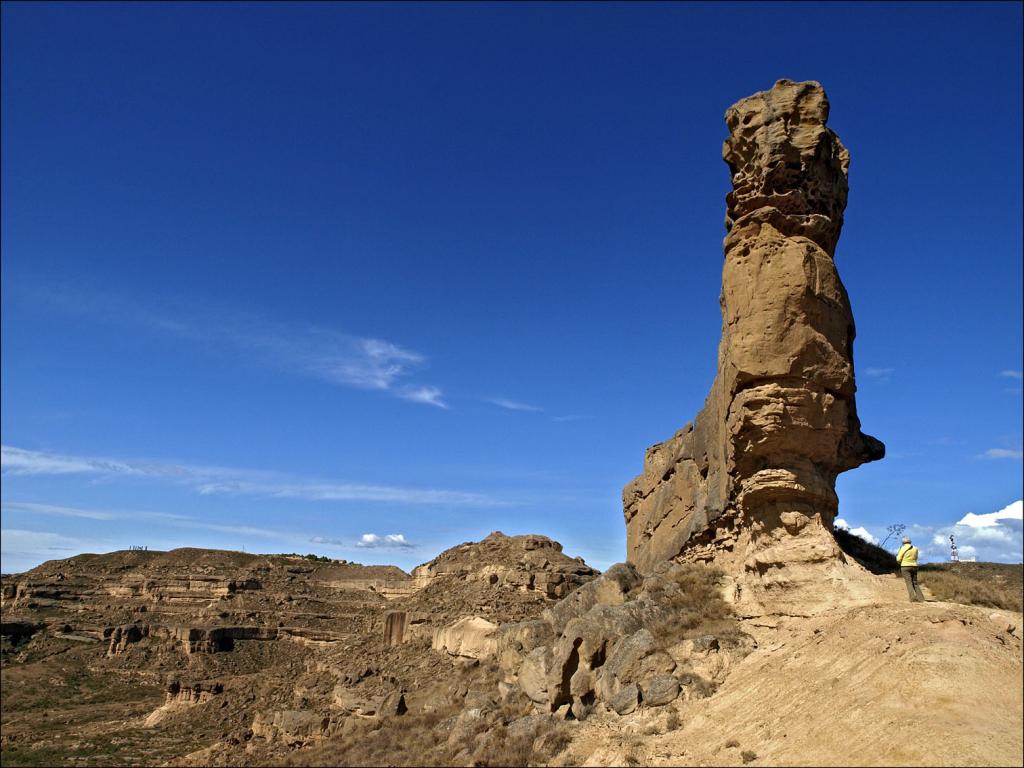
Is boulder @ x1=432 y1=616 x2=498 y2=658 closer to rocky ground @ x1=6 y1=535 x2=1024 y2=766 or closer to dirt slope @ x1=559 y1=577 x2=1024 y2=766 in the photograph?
rocky ground @ x1=6 y1=535 x2=1024 y2=766

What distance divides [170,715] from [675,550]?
93.6 ft

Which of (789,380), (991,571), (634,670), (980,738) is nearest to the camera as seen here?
(980,738)

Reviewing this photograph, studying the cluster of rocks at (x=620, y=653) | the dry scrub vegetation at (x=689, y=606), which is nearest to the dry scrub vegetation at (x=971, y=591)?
the cluster of rocks at (x=620, y=653)

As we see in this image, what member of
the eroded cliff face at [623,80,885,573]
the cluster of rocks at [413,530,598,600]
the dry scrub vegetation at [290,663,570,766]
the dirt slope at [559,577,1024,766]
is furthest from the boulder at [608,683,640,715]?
the cluster of rocks at [413,530,598,600]

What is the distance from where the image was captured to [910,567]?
12.2 m

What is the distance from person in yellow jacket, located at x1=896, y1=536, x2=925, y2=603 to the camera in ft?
39.8

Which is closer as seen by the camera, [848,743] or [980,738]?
Answer: [980,738]

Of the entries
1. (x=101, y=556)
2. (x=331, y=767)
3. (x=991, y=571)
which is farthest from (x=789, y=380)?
(x=101, y=556)

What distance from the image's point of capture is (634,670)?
1362 centimetres

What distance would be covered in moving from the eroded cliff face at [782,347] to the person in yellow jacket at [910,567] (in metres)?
1.76

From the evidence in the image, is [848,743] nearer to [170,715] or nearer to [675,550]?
[675,550]

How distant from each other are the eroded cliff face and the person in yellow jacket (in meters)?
1.76

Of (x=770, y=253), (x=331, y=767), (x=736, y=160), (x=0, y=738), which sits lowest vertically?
(x=0, y=738)

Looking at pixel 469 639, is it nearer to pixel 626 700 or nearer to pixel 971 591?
pixel 626 700
